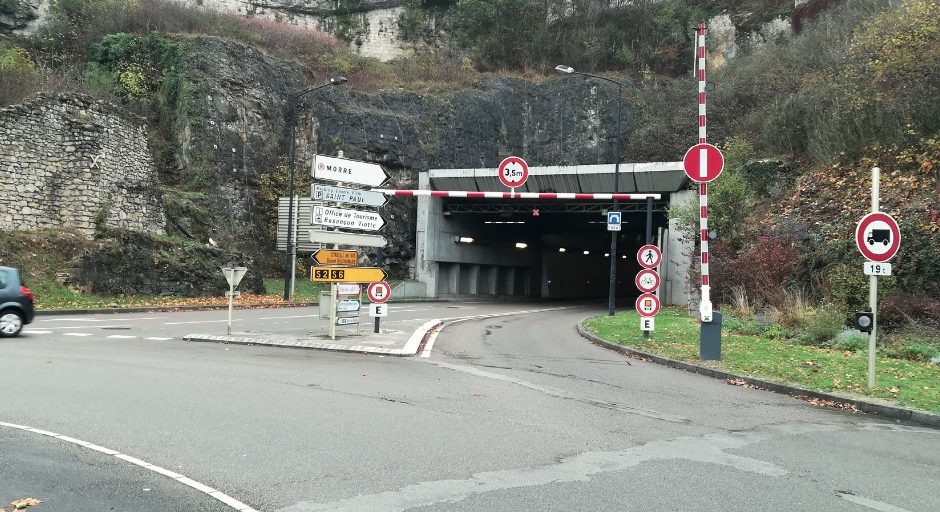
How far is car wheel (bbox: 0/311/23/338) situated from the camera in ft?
51.8

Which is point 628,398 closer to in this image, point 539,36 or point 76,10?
point 76,10

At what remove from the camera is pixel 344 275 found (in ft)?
52.7

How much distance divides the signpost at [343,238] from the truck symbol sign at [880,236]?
1012cm

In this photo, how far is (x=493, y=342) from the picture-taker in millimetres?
17562

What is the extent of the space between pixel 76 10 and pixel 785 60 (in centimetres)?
4183

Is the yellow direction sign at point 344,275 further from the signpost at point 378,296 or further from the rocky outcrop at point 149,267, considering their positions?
the rocky outcrop at point 149,267

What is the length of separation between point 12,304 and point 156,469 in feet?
42.6

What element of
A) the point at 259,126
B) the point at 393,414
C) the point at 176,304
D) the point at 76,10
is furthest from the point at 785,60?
the point at 76,10

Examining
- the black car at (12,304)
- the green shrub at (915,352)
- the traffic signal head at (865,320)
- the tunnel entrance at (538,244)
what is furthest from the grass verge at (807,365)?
the tunnel entrance at (538,244)

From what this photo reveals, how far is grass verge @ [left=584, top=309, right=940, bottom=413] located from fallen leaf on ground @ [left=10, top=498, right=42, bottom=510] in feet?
32.3

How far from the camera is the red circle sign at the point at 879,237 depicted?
1009 centimetres

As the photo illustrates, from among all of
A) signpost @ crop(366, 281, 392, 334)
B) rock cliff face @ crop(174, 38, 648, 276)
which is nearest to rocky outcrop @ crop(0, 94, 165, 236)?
rock cliff face @ crop(174, 38, 648, 276)

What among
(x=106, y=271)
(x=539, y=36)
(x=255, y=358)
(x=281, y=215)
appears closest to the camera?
(x=255, y=358)

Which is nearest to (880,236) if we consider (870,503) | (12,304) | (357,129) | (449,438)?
(870,503)
